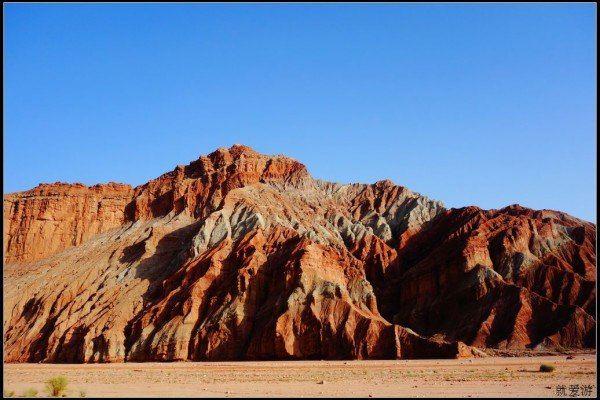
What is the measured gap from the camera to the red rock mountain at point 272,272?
72.6 m

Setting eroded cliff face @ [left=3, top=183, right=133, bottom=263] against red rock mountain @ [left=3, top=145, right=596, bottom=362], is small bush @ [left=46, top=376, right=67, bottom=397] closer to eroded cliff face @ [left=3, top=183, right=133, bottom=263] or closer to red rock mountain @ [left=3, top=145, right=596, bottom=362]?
red rock mountain @ [left=3, top=145, right=596, bottom=362]

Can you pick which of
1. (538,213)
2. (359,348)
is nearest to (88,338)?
(359,348)

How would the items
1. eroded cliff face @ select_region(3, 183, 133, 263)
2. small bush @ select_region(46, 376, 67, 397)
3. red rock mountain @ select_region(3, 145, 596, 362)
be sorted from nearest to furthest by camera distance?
small bush @ select_region(46, 376, 67, 397) → red rock mountain @ select_region(3, 145, 596, 362) → eroded cliff face @ select_region(3, 183, 133, 263)

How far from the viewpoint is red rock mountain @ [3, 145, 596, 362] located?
72.6 meters

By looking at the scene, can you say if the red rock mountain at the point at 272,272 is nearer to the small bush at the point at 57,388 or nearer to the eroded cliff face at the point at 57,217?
the eroded cliff face at the point at 57,217

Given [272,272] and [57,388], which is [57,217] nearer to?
[272,272]

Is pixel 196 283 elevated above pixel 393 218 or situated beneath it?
situated beneath

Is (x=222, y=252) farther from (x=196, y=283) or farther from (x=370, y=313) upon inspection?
(x=370, y=313)

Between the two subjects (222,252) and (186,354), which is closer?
(186,354)

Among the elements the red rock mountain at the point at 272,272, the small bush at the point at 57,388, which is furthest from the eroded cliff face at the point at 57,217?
the small bush at the point at 57,388

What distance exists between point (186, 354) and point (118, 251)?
34.7 meters

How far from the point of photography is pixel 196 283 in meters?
80.4

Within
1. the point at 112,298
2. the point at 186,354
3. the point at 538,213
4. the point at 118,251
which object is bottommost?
the point at 186,354

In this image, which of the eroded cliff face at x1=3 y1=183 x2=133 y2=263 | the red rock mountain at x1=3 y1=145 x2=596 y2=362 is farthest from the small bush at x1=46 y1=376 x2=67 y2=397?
the eroded cliff face at x1=3 y1=183 x2=133 y2=263
